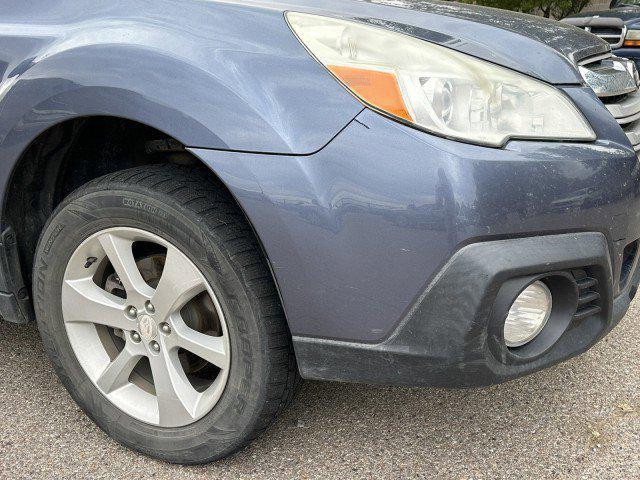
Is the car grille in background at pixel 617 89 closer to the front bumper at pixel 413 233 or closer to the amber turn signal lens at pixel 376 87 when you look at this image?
the front bumper at pixel 413 233

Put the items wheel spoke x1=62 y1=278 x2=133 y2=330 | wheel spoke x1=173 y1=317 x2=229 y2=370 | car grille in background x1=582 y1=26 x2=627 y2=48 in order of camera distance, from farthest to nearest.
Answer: car grille in background x1=582 y1=26 x2=627 y2=48, wheel spoke x1=62 y1=278 x2=133 y2=330, wheel spoke x1=173 y1=317 x2=229 y2=370

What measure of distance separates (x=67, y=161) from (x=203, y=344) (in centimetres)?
76

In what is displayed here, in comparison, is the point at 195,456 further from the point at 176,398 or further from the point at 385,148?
the point at 385,148

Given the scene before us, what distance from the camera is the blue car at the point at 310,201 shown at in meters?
1.53

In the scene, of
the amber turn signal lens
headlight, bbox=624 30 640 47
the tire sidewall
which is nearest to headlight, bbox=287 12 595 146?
the amber turn signal lens

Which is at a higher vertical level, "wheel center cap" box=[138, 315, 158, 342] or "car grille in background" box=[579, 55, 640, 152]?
"car grille in background" box=[579, 55, 640, 152]

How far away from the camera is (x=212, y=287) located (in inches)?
68.9

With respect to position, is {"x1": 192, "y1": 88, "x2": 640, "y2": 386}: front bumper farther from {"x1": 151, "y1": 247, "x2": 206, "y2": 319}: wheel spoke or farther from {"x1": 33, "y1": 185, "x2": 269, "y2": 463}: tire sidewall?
{"x1": 151, "y1": 247, "x2": 206, "y2": 319}: wheel spoke

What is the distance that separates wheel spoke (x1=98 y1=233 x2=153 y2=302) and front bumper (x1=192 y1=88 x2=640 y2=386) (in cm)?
43

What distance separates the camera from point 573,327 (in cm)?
178

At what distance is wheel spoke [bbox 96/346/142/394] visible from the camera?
6.54 feet

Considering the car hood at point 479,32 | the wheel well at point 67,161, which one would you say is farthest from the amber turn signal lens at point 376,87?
the wheel well at point 67,161

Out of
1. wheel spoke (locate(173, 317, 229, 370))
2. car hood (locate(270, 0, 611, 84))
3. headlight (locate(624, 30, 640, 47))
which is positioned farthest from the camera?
headlight (locate(624, 30, 640, 47))

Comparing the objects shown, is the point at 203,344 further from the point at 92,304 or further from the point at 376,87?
the point at 376,87
